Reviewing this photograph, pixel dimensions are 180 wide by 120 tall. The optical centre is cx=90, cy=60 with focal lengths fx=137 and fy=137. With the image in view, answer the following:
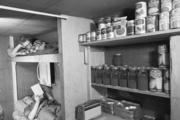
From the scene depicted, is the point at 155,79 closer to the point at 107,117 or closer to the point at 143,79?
the point at 143,79

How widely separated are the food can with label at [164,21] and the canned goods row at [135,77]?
0.31m

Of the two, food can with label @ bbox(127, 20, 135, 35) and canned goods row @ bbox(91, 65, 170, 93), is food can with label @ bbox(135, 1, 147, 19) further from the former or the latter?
canned goods row @ bbox(91, 65, 170, 93)

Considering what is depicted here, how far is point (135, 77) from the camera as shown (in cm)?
118

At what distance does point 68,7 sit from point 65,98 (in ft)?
2.91

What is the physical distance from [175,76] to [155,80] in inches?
6.3

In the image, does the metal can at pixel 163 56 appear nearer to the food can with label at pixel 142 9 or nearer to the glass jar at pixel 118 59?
the food can with label at pixel 142 9

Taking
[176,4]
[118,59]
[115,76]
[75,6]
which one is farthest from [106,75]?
[176,4]

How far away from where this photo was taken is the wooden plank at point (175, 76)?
90cm

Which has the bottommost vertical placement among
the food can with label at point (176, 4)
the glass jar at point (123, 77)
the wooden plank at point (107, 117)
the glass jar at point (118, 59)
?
the wooden plank at point (107, 117)

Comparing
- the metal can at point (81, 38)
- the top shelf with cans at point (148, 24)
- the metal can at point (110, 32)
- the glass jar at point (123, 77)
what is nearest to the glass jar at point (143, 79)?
the glass jar at point (123, 77)

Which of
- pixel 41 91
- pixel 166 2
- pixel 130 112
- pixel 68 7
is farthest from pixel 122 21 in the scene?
pixel 41 91

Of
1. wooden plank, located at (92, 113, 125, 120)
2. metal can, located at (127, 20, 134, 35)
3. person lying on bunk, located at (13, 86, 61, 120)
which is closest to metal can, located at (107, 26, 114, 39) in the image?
metal can, located at (127, 20, 134, 35)

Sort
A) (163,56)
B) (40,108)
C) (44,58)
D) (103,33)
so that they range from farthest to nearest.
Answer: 1. (40,108)
2. (44,58)
3. (103,33)
4. (163,56)

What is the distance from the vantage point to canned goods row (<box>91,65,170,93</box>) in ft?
3.38
